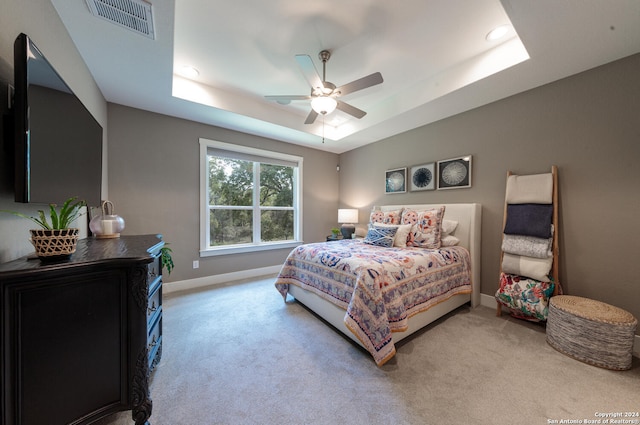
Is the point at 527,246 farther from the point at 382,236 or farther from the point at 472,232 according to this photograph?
the point at 382,236

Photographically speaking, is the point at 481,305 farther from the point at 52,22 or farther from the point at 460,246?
the point at 52,22

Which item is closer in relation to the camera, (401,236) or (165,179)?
(401,236)

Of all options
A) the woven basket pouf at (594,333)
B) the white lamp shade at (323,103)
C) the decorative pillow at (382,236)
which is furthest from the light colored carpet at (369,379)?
the white lamp shade at (323,103)

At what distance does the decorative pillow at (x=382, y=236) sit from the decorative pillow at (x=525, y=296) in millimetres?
1217

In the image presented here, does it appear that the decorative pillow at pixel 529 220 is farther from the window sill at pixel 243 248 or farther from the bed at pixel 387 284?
the window sill at pixel 243 248

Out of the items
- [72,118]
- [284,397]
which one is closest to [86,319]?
[284,397]

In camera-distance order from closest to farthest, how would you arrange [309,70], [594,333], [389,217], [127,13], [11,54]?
[11,54]
[127,13]
[594,333]
[309,70]
[389,217]

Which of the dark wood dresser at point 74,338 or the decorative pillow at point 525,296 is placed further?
the decorative pillow at point 525,296

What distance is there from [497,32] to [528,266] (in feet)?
7.31

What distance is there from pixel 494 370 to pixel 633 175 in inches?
80.3

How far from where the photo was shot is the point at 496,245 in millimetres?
2697

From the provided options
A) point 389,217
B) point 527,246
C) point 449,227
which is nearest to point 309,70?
point 389,217

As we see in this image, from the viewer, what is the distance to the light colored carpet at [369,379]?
1288mm

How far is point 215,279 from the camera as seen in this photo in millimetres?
3502
